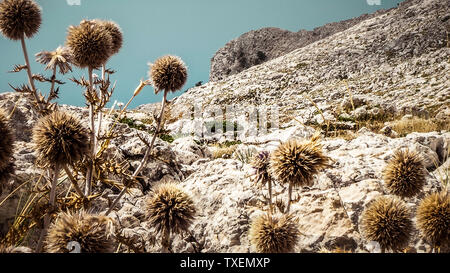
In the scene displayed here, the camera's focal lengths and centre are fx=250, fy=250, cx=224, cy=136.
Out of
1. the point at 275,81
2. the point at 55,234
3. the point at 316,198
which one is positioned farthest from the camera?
the point at 275,81

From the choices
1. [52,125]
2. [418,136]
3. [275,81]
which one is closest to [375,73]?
[275,81]

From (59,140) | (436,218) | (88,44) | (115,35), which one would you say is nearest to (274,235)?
(436,218)

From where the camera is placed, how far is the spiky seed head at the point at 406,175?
2.75 metres

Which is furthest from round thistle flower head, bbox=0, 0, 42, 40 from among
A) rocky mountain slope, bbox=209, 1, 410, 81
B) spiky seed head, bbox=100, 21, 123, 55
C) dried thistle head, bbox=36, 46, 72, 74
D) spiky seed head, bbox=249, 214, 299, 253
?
rocky mountain slope, bbox=209, 1, 410, 81

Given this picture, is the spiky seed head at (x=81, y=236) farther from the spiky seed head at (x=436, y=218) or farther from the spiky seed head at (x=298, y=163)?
the spiky seed head at (x=436, y=218)

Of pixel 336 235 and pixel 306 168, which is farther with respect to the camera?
pixel 336 235

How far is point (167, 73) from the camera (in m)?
3.73

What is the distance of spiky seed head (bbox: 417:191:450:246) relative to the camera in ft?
7.52

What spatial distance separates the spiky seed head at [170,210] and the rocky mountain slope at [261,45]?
79.8 meters

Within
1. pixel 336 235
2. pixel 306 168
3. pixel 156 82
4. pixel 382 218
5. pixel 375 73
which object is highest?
pixel 375 73

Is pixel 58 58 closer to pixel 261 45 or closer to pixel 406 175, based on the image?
pixel 406 175

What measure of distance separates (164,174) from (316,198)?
2.77m
